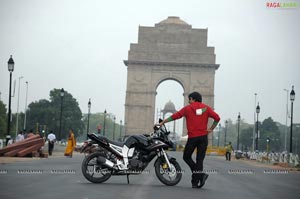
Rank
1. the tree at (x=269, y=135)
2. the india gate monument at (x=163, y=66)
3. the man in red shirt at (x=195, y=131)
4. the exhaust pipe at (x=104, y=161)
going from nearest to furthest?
the exhaust pipe at (x=104, y=161), the man in red shirt at (x=195, y=131), the india gate monument at (x=163, y=66), the tree at (x=269, y=135)

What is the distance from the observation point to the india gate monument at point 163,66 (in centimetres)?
8469

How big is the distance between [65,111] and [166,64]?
2353cm

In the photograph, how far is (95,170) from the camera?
41.2 feet

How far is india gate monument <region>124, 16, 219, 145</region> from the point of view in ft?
278

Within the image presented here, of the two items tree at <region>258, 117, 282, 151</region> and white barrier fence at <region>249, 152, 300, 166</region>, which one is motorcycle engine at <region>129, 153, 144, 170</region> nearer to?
white barrier fence at <region>249, 152, 300, 166</region>

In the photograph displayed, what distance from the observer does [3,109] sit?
90.4 meters

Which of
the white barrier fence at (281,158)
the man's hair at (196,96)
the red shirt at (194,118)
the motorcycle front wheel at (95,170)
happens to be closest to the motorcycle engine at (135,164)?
the motorcycle front wheel at (95,170)

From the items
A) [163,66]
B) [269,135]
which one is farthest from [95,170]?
[269,135]

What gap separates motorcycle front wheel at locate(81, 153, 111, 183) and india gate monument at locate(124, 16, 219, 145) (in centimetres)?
7184

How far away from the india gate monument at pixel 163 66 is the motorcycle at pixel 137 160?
71.8 metres

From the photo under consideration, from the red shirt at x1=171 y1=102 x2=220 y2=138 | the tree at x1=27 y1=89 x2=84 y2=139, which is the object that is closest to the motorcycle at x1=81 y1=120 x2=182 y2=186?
the red shirt at x1=171 y1=102 x2=220 y2=138

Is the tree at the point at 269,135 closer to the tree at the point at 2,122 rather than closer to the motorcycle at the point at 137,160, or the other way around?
the tree at the point at 2,122

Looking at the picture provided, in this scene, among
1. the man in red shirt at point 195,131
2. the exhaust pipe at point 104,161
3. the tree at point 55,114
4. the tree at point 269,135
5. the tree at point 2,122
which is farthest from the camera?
the tree at point 269,135

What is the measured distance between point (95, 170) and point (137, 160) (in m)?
0.80
